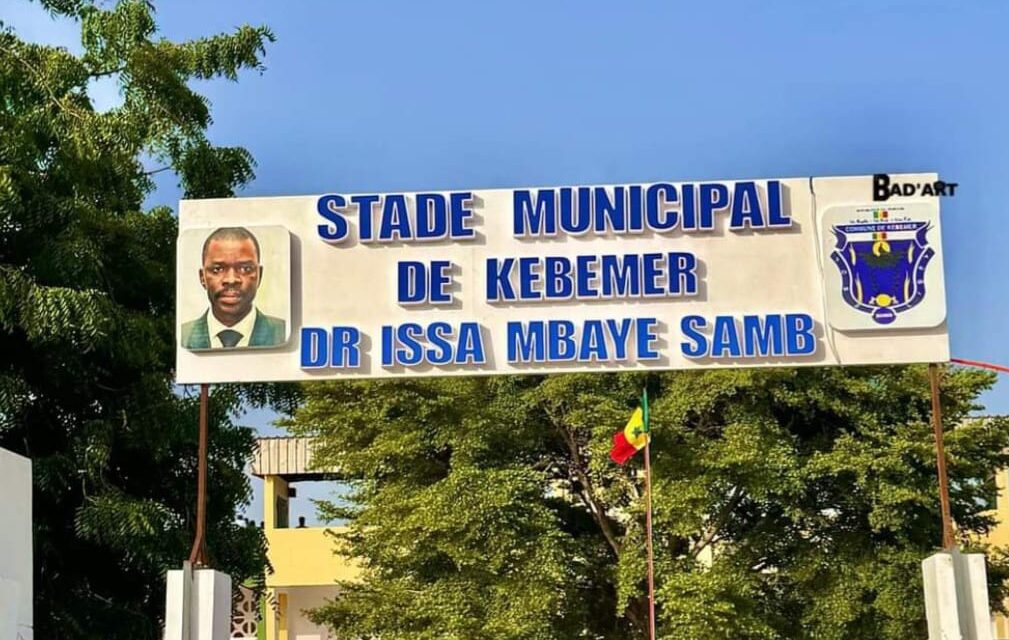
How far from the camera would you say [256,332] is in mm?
9422

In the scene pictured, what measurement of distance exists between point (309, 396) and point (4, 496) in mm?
15895

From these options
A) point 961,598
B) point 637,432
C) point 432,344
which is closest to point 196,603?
point 432,344

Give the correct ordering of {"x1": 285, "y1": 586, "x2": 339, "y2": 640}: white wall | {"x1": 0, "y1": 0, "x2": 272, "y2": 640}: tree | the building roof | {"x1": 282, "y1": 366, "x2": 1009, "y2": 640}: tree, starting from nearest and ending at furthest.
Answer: {"x1": 0, "y1": 0, "x2": 272, "y2": 640}: tree < {"x1": 282, "y1": 366, "x2": 1009, "y2": 640}: tree < {"x1": 285, "y1": 586, "x2": 339, "y2": 640}: white wall < the building roof

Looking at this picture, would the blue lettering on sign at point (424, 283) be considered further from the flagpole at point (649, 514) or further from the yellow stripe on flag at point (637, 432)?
the yellow stripe on flag at point (637, 432)

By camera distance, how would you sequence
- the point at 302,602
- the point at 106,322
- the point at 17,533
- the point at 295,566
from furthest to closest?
the point at 302,602 < the point at 295,566 < the point at 106,322 < the point at 17,533

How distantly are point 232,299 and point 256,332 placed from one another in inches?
11.7

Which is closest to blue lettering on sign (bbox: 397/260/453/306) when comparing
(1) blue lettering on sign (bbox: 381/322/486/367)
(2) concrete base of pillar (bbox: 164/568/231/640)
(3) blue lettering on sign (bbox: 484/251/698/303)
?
(1) blue lettering on sign (bbox: 381/322/486/367)

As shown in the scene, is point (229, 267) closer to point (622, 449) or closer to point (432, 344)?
point (432, 344)

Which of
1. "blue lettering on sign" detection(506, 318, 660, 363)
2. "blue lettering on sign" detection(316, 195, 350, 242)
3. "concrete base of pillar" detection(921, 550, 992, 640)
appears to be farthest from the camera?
"blue lettering on sign" detection(316, 195, 350, 242)

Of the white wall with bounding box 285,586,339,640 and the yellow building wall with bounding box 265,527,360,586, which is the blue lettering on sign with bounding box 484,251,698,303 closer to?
the yellow building wall with bounding box 265,527,360,586

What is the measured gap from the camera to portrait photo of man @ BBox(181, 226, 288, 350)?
30.9 feet

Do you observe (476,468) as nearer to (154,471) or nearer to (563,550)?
(563,550)

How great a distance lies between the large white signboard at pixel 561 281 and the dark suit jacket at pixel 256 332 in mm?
11

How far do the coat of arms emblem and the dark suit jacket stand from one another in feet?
12.9
